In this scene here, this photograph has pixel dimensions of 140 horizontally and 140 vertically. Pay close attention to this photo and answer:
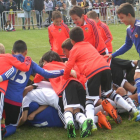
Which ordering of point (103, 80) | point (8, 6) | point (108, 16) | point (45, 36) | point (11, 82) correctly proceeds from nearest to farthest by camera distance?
point (11, 82) → point (103, 80) → point (45, 36) → point (8, 6) → point (108, 16)

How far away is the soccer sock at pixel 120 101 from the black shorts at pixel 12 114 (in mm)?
1499

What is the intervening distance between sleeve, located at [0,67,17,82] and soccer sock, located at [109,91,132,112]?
1628 millimetres

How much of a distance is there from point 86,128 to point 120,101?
2.92ft

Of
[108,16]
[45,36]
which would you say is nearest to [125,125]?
[45,36]

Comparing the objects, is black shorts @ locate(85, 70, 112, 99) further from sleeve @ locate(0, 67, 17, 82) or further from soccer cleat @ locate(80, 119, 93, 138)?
sleeve @ locate(0, 67, 17, 82)

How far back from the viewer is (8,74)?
169 inches

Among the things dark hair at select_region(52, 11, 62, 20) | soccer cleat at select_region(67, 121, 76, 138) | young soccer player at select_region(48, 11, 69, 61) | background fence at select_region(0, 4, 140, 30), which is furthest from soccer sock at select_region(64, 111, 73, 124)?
background fence at select_region(0, 4, 140, 30)

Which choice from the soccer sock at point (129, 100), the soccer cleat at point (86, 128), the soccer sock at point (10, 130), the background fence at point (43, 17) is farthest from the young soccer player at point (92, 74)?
the background fence at point (43, 17)

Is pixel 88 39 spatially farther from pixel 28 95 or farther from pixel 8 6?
pixel 8 6

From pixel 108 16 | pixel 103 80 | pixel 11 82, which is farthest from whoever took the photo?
pixel 108 16

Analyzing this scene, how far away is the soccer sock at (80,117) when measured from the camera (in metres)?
4.34

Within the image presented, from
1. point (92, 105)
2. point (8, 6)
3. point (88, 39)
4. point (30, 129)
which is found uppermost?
point (8, 6)

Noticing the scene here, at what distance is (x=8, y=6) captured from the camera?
70.3 ft

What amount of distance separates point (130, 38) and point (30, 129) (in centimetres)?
236
